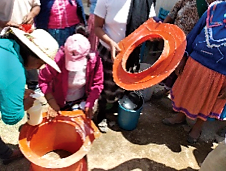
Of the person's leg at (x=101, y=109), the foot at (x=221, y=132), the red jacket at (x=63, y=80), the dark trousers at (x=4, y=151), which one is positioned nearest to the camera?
the red jacket at (x=63, y=80)

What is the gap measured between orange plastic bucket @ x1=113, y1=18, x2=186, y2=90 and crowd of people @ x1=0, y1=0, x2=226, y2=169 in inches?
3.7

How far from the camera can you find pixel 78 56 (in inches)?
77.4

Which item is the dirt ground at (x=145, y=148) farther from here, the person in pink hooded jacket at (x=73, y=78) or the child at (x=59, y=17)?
the child at (x=59, y=17)

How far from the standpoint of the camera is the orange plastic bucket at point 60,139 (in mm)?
1789

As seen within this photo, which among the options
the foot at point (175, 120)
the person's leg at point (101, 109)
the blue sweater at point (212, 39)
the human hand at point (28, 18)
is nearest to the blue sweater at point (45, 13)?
the human hand at point (28, 18)

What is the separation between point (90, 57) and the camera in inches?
84.4

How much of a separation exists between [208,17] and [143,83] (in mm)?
889

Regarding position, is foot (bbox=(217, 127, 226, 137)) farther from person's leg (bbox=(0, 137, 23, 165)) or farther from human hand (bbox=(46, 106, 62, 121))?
person's leg (bbox=(0, 137, 23, 165))

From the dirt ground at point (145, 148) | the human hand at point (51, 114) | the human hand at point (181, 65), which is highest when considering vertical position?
the human hand at point (181, 65)

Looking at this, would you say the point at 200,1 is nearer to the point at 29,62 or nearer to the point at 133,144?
the point at 133,144

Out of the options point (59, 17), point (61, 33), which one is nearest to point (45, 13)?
point (59, 17)

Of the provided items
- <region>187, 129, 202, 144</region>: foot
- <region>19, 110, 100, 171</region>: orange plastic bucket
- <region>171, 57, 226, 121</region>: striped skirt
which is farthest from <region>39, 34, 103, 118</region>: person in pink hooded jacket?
<region>187, 129, 202, 144</region>: foot

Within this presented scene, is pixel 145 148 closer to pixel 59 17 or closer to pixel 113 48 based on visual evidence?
pixel 113 48

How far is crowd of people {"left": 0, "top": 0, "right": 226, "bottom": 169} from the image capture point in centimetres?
161
